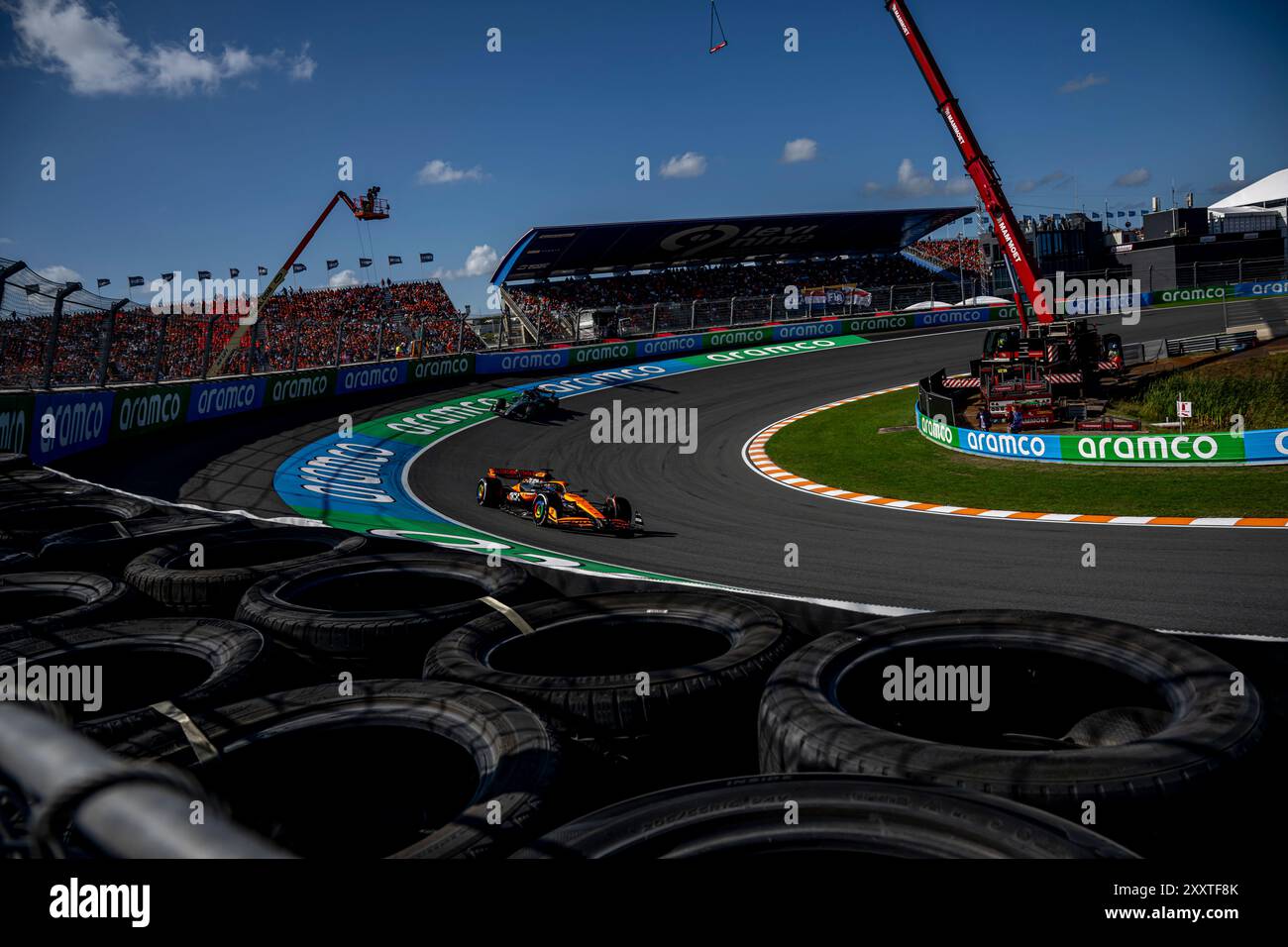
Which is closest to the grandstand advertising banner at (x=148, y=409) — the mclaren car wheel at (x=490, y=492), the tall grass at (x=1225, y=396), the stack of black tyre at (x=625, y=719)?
the mclaren car wheel at (x=490, y=492)

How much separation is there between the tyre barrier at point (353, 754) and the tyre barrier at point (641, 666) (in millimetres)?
380

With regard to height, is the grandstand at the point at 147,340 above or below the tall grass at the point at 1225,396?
above

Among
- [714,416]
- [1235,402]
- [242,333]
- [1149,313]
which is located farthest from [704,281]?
[1235,402]

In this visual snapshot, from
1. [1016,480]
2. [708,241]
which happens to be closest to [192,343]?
[1016,480]

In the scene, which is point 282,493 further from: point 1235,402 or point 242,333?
point 1235,402

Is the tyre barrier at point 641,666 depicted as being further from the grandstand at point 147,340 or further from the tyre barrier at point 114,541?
the grandstand at point 147,340

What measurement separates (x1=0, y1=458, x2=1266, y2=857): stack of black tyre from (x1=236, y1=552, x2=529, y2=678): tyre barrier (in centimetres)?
2

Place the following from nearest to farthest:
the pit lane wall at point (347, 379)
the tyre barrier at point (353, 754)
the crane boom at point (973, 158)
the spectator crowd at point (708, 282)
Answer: the tyre barrier at point (353, 754) → the pit lane wall at point (347, 379) → the crane boom at point (973, 158) → the spectator crowd at point (708, 282)

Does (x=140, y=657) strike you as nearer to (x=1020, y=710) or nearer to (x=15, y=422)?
(x=1020, y=710)

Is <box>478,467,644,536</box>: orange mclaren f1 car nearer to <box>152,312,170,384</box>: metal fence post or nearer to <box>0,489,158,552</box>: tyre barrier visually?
<box>0,489,158,552</box>: tyre barrier

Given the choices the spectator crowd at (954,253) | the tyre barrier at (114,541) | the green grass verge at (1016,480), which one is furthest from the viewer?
the spectator crowd at (954,253)

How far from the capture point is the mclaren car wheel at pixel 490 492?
1605cm

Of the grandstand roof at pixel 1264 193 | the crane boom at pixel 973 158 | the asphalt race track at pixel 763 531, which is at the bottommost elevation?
the asphalt race track at pixel 763 531

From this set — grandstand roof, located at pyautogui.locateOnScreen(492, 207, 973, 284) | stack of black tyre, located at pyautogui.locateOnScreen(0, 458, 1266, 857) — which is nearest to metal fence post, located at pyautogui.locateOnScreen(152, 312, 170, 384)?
stack of black tyre, located at pyautogui.locateOnScreen(0, 458, 1266, 857)
